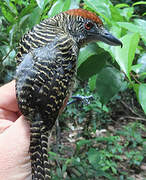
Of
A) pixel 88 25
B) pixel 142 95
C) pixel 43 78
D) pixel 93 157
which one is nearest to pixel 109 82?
pixel 142 95

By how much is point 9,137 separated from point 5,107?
0.37 meters

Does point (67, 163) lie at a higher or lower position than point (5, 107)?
lower

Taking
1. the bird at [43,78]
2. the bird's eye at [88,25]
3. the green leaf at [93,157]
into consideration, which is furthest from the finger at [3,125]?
the green leaf at [93,157]

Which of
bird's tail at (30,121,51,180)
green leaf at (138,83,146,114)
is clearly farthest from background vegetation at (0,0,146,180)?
bird's tail at (30,121,51,180)

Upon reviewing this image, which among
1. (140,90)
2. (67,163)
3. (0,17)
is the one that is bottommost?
(67,163)

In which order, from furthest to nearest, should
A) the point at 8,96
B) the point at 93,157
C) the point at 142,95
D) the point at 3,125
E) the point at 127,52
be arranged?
1. the point at 93,157
2. the point at 8,96
3. the point at 3,125
4. the point at 142,95
5. the point at 127,52

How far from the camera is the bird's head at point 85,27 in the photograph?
4.67ft

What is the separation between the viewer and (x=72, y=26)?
5.16ft

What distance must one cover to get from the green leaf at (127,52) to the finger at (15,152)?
2.07 ft

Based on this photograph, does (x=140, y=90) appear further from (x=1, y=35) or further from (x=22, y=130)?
(x=1, y=35)

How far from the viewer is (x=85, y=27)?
5.05ft

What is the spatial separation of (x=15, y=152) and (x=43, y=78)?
401 mm

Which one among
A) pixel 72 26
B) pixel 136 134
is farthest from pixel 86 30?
pixel 136 134

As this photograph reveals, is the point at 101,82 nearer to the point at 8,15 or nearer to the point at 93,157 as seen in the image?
the point at 8,15
